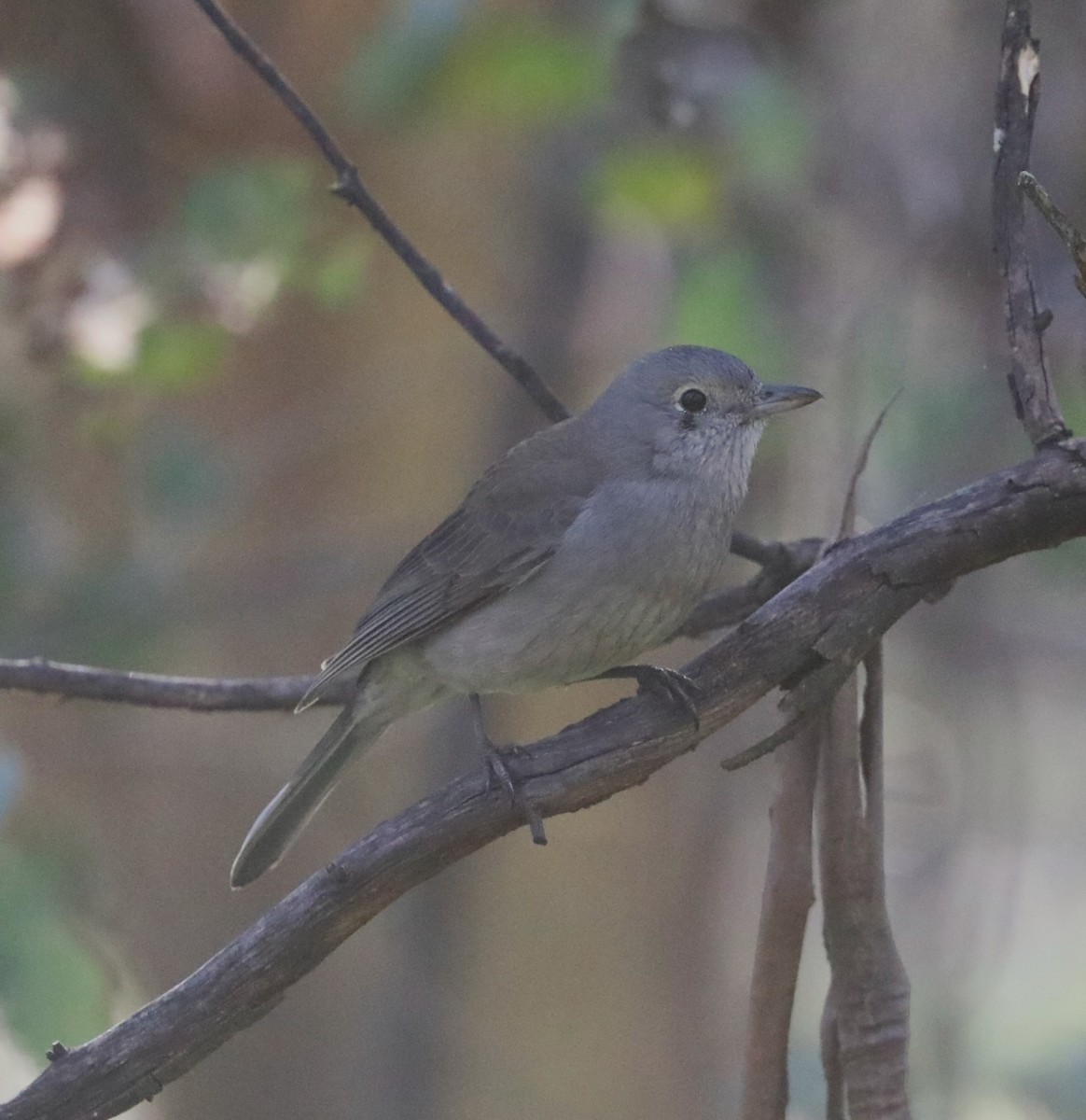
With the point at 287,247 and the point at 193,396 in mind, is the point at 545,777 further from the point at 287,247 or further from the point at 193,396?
the point at 193,396

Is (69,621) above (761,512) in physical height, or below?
below

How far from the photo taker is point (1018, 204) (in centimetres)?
232

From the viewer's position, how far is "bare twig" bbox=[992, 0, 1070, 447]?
7.23 ft

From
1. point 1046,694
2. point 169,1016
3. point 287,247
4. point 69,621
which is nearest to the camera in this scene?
point 169,1016

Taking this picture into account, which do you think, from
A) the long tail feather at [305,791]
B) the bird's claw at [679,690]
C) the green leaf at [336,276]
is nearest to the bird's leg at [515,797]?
the bird's claw at [679,690]

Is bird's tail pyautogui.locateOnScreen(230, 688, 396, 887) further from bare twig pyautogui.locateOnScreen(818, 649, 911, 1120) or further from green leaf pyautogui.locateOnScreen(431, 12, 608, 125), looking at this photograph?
green leaf pyautogui.locateOnScreen(431, 12, 608, 125)

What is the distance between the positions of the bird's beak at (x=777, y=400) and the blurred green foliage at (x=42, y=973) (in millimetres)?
1747

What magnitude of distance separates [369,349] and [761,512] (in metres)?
1.60

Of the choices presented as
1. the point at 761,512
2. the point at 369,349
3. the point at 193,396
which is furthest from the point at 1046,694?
the point at 193,396

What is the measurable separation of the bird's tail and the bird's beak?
42.2 inches

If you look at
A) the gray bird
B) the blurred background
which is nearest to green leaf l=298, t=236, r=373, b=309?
the blurred background

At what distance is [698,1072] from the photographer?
610 centimetres

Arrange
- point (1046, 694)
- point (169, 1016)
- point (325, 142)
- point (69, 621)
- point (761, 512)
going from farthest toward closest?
point (1046, 694), point (761, 512), point (69, 621), point (325, 142), point (169, 1016)

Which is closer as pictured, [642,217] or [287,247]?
[287,247]
